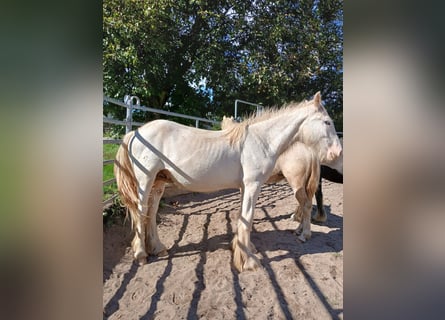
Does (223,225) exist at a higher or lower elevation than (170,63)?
lower

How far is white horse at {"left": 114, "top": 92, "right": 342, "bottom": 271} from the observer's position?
5.26 feet

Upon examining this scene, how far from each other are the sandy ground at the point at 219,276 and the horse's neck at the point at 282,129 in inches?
33.2

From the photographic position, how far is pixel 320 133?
169cm

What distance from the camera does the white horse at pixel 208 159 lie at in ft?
5.26

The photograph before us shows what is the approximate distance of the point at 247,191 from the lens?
166cm

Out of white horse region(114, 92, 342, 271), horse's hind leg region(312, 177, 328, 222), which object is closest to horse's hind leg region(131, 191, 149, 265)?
white horse region(114, 92, 342, 271)

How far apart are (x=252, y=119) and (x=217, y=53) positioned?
2011mm

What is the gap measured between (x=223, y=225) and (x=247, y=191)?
0.91 metres

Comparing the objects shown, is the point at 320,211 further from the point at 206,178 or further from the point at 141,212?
the point at 141,212

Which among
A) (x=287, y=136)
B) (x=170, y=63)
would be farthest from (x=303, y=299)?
(x=170, y=63)

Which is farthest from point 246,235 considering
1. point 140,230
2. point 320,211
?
point 320,211

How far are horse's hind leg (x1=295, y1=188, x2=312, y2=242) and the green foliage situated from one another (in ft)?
4.28
